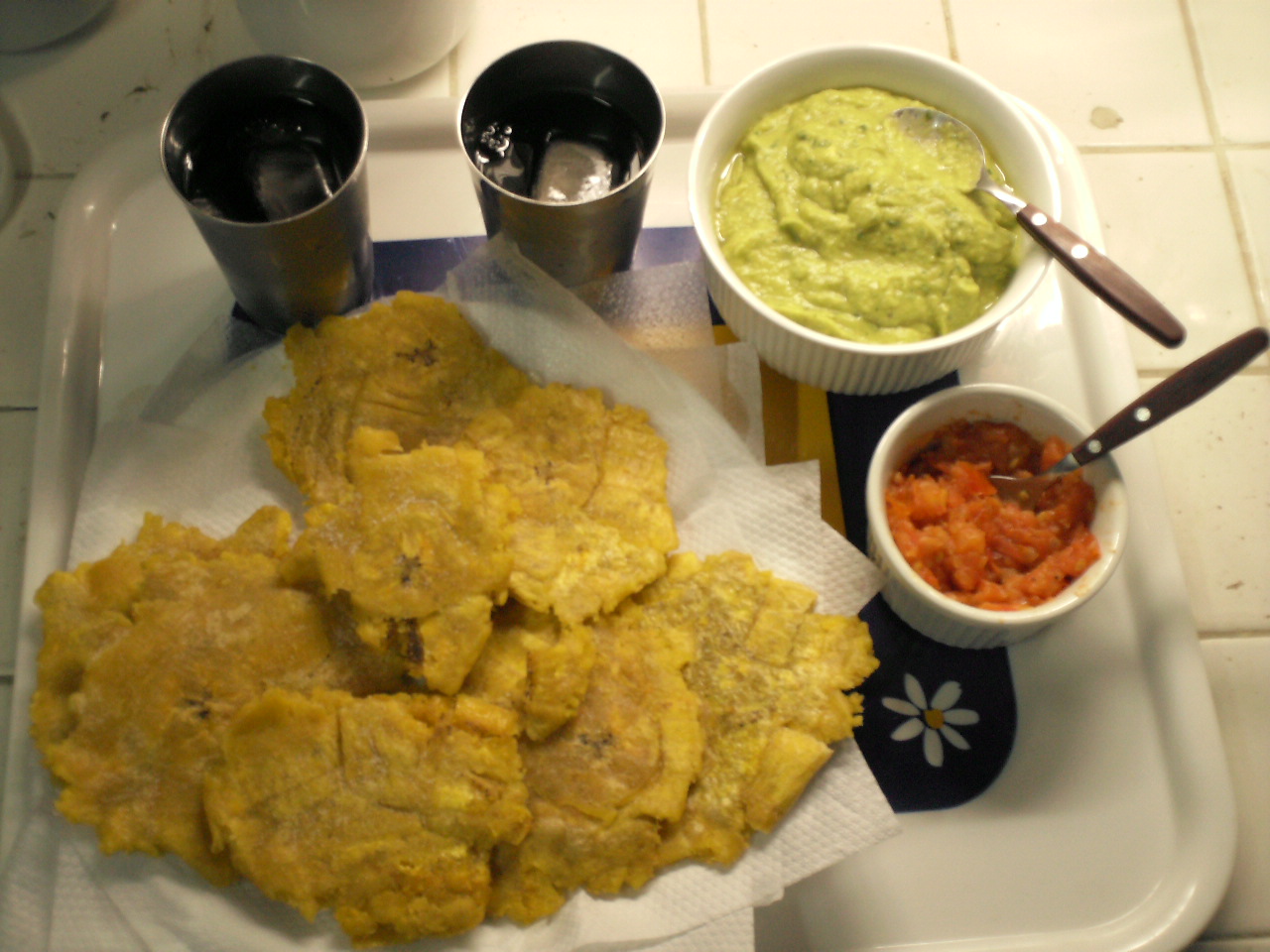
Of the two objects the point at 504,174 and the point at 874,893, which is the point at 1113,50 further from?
the point at 874,893

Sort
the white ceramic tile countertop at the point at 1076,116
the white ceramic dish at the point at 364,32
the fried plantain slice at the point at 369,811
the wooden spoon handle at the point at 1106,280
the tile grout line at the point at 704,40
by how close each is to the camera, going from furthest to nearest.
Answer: the tile grout line at the point at 704,40, the white ceramic tile countertop at the point at 1076,116, the white ceramic dish at the point at 364,32, the wooden spoon handle at the point at 1106,280, the fried plantain slice at the point at 369,811

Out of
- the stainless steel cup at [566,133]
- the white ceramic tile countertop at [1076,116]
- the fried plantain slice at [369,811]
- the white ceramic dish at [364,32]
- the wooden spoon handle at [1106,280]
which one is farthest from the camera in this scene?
the white ceramic tile countertop at [1076,116]

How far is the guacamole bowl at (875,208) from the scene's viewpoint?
1.64m

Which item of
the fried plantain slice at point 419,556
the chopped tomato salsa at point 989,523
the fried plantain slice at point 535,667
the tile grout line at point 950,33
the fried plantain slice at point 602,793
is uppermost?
the tile grout line at point 950,33

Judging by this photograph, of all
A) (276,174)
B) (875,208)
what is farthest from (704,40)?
(276,174)

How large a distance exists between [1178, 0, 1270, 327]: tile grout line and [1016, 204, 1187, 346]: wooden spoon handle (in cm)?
99

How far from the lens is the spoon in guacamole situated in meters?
1.56

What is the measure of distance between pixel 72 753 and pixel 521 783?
0.66m

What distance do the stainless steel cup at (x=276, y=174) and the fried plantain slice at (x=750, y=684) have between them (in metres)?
0.81

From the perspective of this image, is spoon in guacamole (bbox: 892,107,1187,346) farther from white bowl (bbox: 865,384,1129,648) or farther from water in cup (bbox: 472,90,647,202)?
water in cup (bbox: 472,90,647,202)

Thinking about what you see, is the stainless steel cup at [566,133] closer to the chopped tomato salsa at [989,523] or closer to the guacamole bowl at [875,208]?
the guacamole bowl at [875,208]

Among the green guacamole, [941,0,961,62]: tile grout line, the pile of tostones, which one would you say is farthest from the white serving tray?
[941,0,961,62]: tile grout line

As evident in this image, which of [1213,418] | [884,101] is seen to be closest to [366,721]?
[884,101]

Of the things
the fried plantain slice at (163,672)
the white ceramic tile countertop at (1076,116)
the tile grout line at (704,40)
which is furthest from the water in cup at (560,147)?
the fried plantain slice at (163,672)
